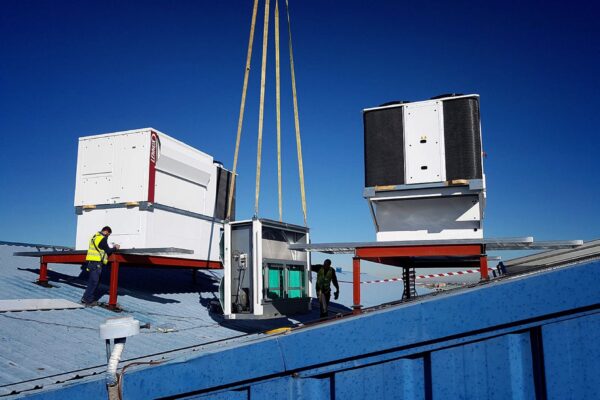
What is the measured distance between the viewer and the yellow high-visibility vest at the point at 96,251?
1088 cm

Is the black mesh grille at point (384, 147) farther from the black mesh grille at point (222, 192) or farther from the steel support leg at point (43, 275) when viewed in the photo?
the steel support leg at point (43, 275)

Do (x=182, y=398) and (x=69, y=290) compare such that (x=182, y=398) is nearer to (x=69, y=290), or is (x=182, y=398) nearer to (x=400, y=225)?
(x=400, y=225)

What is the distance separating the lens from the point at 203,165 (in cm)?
1375

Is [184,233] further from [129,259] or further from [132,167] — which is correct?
[132,167]

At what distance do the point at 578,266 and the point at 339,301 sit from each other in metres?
16.6

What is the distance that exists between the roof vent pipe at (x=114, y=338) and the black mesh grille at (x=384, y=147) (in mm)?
6485

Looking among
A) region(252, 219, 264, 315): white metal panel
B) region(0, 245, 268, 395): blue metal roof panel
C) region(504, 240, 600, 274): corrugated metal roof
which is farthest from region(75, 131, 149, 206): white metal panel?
region(504, 240, 600, 274): corrugated metal roof

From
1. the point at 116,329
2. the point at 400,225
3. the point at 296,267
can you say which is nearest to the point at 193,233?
the point at 296,267

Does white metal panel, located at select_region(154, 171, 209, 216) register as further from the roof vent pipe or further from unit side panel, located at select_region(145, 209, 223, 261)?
the roof vent pipe

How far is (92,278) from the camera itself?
10969mm

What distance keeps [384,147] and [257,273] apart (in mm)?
3897

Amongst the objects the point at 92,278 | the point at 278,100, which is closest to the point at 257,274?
the point at 92,278

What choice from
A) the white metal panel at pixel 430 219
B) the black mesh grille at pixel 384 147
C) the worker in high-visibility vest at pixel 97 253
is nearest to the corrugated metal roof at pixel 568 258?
the white metal panel at pixel 430 219

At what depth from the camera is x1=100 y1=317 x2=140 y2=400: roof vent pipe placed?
12.1 ft
